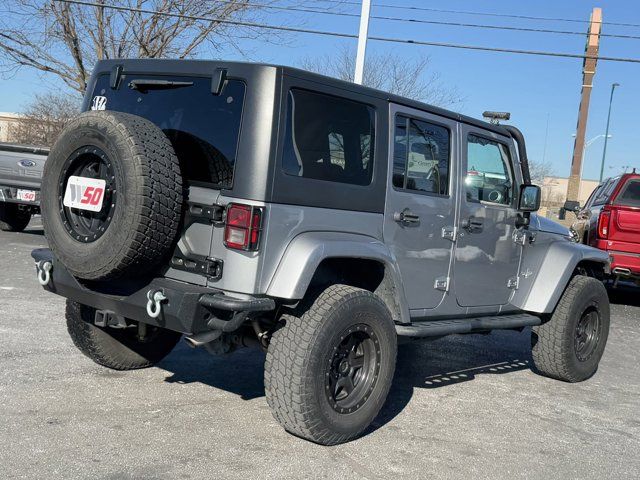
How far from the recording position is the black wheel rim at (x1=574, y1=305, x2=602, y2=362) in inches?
244

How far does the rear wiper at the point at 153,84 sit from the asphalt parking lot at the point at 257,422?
193 centimetres

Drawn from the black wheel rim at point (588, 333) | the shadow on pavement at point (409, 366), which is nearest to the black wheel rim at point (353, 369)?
the shadow on pavement at point (409, 366)

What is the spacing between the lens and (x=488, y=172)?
5.53m

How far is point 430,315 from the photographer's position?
4.91 meters

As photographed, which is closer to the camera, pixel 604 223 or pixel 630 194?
pixel 604 223

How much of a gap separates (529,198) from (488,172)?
417mm

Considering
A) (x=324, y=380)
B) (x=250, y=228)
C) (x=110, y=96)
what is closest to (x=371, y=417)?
(x=324, y=380)

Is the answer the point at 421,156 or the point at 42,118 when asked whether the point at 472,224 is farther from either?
the point at 42,118

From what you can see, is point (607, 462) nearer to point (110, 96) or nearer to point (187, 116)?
point (187, 116)

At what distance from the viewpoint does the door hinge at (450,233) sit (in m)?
4.93

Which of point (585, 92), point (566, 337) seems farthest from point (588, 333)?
point (585, 92)

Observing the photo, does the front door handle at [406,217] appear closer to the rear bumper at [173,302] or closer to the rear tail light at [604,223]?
the rear bumper at [173,302]

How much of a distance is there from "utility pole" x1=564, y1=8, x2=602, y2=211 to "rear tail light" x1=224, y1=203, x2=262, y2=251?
1832cm

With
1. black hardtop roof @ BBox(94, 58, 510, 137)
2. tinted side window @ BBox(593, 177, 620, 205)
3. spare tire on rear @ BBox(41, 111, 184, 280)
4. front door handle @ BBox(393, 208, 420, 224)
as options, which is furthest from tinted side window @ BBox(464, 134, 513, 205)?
tinted side window @ BBox(593, 177, 620, 205)
